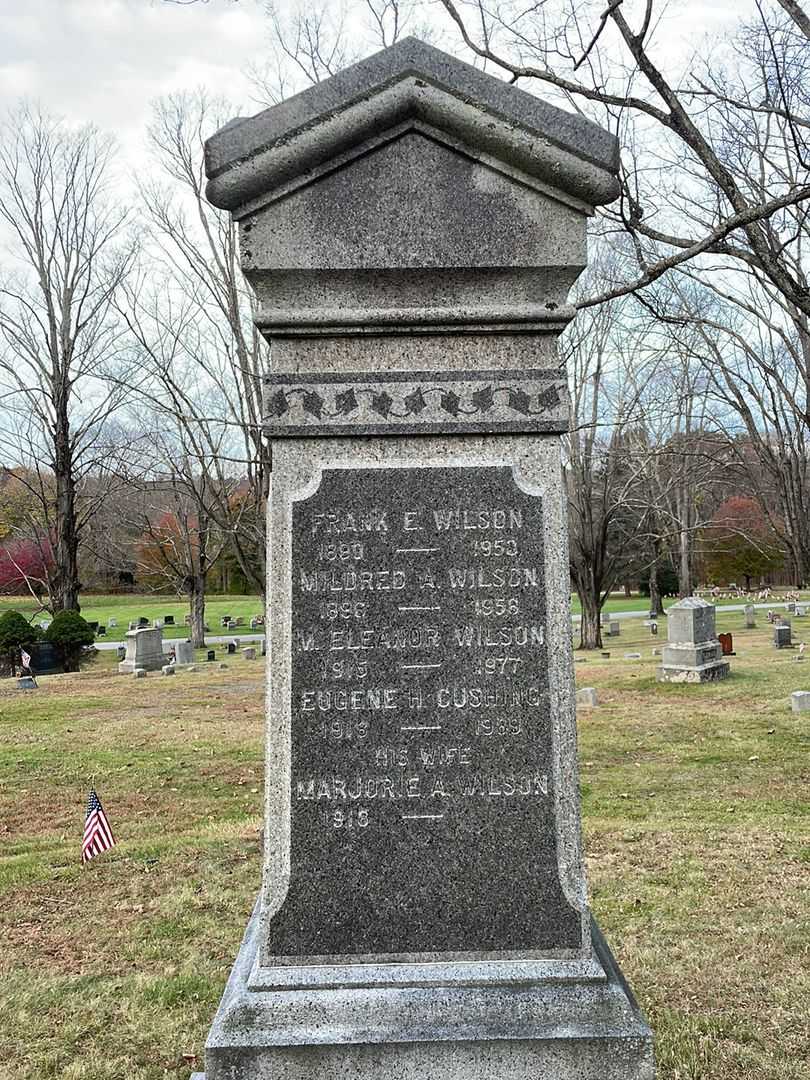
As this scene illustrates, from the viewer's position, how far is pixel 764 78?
7.76 meters

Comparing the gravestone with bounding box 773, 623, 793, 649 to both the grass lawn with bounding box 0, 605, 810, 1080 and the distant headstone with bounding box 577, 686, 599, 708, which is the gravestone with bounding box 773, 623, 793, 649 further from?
the grass lawn with bounding box 0, 605, 810, 1080

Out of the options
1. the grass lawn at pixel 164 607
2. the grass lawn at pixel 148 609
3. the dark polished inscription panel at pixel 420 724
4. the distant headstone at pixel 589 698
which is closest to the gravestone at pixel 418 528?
the dark polished inscription panel at pixel 420 724

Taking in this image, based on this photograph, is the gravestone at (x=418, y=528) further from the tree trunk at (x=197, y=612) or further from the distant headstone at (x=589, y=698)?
the tree trunk at (x=197, y=612)

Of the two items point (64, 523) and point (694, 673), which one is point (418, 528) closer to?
point (694, 673)

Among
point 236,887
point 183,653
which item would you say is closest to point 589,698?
point 236,887

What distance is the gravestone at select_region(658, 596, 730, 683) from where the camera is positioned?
16.1 m

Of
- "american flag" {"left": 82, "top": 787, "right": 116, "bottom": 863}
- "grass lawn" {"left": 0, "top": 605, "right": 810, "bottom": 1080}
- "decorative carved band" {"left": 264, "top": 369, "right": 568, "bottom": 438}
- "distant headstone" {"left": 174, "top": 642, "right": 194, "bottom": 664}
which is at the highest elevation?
"decorative carved band" {"left": 264, "top": 369, "right": 568, "bottom": 438}

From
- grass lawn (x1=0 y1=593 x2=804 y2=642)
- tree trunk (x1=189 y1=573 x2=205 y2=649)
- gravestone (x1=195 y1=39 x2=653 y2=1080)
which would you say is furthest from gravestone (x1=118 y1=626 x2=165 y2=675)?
gravestone (x1=195 y1=39 x2=653 y2=1080)

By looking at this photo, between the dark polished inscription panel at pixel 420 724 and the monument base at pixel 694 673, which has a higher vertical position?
the dark polished inscription panel at pixel 420 724

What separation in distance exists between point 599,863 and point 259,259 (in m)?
4.99

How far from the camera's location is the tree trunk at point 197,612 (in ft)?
98.1

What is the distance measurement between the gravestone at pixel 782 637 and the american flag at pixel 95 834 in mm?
19979

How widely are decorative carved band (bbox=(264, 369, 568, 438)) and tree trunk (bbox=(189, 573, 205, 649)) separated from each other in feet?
91.4

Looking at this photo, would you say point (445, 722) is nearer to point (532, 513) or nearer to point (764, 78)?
point (532, 513)
